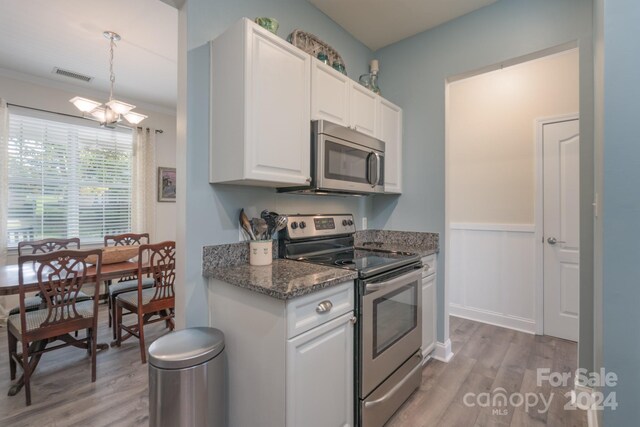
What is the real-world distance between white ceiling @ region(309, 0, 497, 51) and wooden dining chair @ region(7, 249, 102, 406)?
2.63m

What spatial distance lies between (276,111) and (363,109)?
93cm

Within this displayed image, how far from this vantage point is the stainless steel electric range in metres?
1.53

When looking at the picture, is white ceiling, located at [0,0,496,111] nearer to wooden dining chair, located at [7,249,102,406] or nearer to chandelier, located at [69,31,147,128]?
chandelier, located at [69,31,147,128]

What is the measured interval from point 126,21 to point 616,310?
11.6 ft

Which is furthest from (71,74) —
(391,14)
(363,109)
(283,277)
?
(283,277)

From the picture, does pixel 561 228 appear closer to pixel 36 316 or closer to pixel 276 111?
pixel 276 111

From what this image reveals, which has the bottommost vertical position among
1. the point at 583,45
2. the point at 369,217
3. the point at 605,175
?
the point at 369,217

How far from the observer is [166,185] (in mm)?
4527

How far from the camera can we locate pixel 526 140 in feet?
9.77

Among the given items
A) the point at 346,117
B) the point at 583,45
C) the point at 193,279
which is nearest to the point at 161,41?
the point at 346,117

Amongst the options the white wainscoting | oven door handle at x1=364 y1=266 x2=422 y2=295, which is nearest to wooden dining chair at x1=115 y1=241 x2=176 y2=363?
oven door handle at x1=364 y1=266 x2=422 y2=295

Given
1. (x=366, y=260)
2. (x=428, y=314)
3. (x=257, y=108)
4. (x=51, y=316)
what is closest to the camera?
(x=257, y=108)

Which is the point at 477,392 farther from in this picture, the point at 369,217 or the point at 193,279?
the point at 193,279

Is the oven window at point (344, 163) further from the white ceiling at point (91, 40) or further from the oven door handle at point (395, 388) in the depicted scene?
the white ceiling at point (91, 40)
